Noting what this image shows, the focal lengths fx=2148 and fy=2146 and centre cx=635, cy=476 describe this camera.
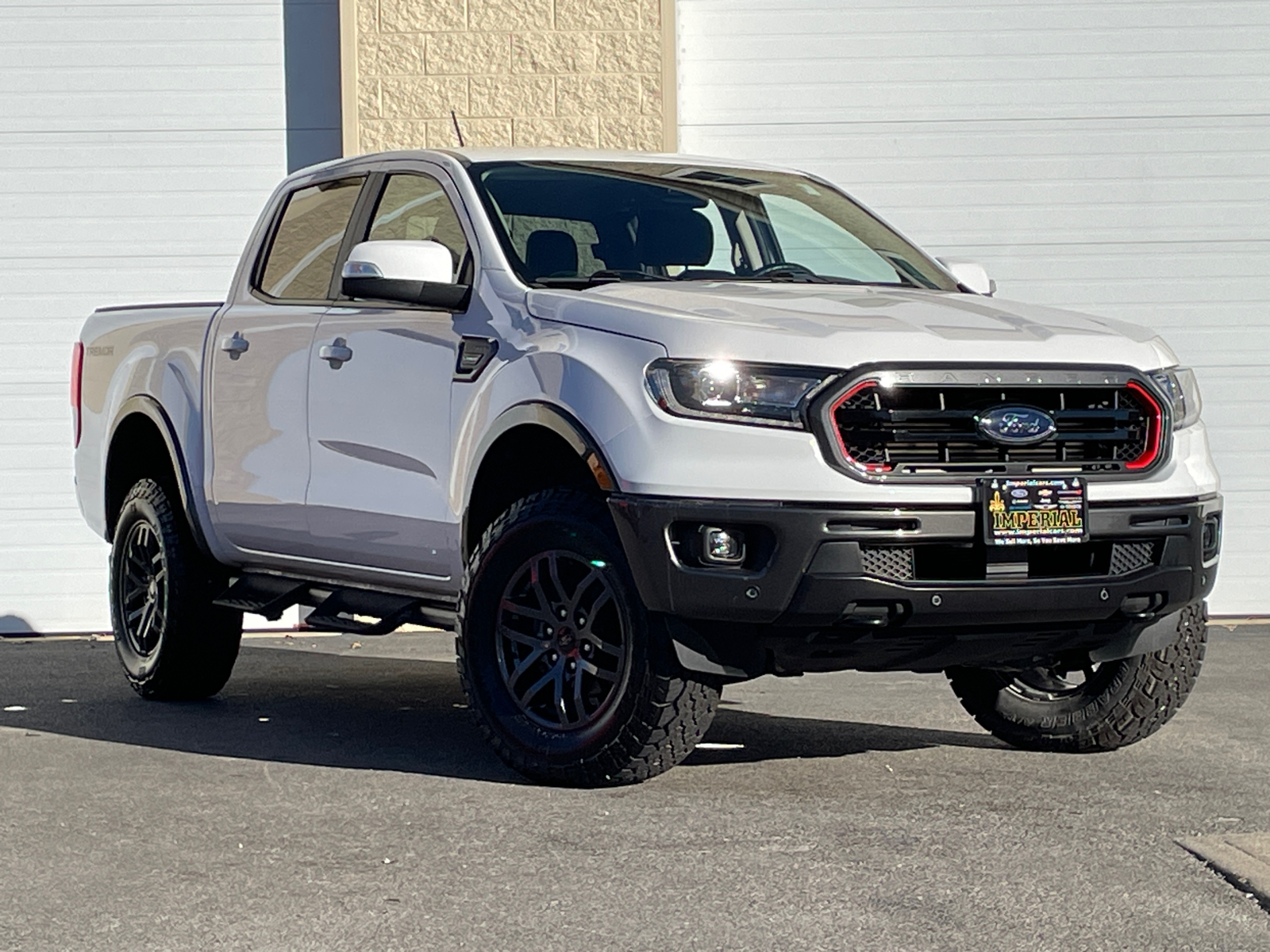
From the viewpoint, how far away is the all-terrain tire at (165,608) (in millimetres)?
8086

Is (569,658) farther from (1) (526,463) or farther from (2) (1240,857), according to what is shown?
(2) (1240,857)

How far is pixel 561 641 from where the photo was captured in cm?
608

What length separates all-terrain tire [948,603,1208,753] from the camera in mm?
6551

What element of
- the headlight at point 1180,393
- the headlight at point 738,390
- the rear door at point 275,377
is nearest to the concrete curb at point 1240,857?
the headlight at point 1180,393

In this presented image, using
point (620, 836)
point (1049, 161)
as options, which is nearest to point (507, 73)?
point (1049, 161)

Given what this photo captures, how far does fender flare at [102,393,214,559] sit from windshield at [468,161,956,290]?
6.03ft

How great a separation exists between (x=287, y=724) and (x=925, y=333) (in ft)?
9.98

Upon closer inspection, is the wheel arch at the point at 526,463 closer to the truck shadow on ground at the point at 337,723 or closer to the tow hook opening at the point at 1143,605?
the truck shadow on ground at the point at 337,723

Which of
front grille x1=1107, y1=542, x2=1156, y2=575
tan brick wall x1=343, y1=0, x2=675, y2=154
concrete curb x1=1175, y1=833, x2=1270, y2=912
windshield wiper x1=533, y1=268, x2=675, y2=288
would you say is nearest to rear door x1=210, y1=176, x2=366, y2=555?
windshield wiper x1=533, y1=268, x2=675, y2=288

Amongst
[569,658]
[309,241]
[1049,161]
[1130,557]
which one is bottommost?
[569,658]

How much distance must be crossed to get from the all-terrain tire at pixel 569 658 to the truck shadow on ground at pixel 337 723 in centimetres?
27

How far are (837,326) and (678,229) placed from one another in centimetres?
131

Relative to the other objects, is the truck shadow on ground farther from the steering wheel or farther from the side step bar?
the steering wheel

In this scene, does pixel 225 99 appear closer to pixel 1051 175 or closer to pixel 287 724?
pixel 1051 175
